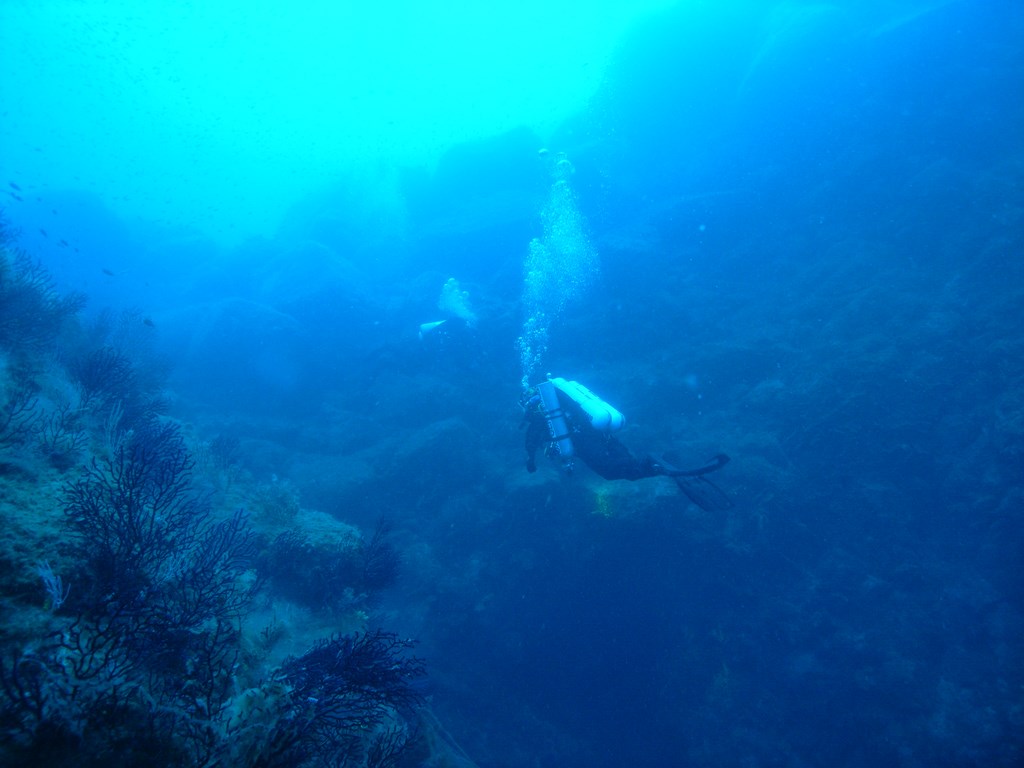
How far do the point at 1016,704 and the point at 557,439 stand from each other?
866 cm

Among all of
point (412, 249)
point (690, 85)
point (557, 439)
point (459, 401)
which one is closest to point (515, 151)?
point (412, 249)

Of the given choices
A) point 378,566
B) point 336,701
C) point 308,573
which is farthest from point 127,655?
point 378,566

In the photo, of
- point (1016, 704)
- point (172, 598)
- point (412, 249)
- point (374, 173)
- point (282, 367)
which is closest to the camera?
point (172, 598)

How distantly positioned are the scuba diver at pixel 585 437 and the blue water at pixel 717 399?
A: 2.82 meters

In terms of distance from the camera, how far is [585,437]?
809cm

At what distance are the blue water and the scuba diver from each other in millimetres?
2817

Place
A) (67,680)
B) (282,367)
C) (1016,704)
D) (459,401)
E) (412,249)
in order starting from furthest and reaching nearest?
1. (412,249)
2. (282,367)
3. (459,401)
4. (1016,704)
5. (67,680)

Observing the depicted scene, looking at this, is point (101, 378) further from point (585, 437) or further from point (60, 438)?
point (585, 437)

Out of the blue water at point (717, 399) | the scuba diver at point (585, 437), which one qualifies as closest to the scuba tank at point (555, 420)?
the scuba diver at point (585, 437)

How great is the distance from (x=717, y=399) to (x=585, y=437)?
24.7 feet

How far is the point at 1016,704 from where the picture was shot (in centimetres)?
780

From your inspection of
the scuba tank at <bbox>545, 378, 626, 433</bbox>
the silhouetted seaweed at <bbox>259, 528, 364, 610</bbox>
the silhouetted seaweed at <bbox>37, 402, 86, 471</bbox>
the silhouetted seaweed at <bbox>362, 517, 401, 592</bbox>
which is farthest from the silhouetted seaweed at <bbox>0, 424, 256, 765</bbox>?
the scuba tank at <bbox>545, 378, 626, 433</bbox>

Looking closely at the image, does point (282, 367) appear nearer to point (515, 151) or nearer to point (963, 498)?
point (515, 151)

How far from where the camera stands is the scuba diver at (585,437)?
24.3 ft
